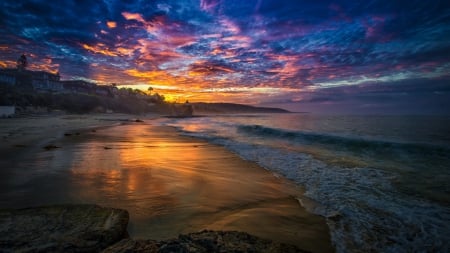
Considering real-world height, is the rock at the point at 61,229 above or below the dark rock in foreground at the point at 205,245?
below

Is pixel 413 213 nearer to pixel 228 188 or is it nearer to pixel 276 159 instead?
pixel 228 188

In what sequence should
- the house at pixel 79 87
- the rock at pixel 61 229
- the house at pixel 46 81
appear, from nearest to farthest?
the rock at pixel 61 229 < the house at pixel 46 81 < the house at pixel 79 87

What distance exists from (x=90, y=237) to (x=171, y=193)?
7.41 feet

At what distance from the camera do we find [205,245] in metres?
1.99

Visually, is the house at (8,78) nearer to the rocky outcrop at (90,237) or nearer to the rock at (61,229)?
the rock at (61,229)

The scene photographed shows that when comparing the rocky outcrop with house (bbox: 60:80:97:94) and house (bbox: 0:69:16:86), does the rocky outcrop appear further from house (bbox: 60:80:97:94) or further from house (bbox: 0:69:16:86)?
house (bbox: 60:80:97:94)

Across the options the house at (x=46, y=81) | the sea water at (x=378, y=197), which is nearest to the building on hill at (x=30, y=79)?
the house at (x=46, y=81)

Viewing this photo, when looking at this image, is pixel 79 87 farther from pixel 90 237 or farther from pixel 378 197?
pixel 378 197

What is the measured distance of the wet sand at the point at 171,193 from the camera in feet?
10.3

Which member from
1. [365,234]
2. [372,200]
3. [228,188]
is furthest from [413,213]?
[228,188]

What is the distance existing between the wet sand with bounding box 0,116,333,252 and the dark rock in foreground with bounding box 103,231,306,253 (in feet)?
2.56

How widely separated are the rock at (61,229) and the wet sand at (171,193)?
37 centimetres

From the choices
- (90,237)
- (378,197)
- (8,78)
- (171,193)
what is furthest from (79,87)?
(378,197)

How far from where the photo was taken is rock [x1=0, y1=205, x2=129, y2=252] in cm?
213
